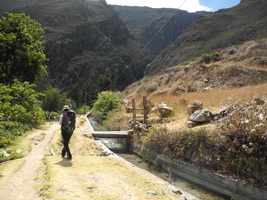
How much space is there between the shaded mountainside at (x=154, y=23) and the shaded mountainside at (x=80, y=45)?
3098 centimetres

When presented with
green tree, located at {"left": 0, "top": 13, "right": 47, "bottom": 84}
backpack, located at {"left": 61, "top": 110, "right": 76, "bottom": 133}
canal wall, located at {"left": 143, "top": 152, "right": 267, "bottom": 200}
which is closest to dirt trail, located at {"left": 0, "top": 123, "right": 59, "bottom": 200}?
backpack, located at {"left": 61, "top": 110, "right": 76, "bottom": 133}

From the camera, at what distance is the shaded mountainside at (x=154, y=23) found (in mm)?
149375

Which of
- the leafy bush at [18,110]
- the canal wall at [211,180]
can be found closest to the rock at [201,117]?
the canal wall at [211,180]

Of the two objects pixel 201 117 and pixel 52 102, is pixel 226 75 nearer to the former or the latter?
pixel 201 117

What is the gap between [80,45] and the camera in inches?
3634

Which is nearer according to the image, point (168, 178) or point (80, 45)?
point (168, 178)

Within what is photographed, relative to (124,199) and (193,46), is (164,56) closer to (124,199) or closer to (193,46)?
(193,46)

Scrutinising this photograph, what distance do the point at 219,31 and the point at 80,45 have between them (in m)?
59.7

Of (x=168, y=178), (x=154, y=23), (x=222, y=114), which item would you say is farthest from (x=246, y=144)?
(x=154, y=23)

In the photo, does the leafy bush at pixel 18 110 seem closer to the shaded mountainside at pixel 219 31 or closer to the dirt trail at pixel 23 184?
the dirt trail at pixel 23 184

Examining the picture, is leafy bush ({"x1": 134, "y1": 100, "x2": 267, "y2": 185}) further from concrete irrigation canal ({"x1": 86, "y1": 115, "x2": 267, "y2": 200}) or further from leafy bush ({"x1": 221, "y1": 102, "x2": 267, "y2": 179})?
concrete irrigation canal ({"x1": 86, "y1": 115, "x2": 267, "y2": 200})

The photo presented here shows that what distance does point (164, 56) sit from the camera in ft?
252

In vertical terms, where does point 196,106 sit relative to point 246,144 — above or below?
above

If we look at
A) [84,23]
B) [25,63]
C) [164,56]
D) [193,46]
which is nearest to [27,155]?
[25,63]
